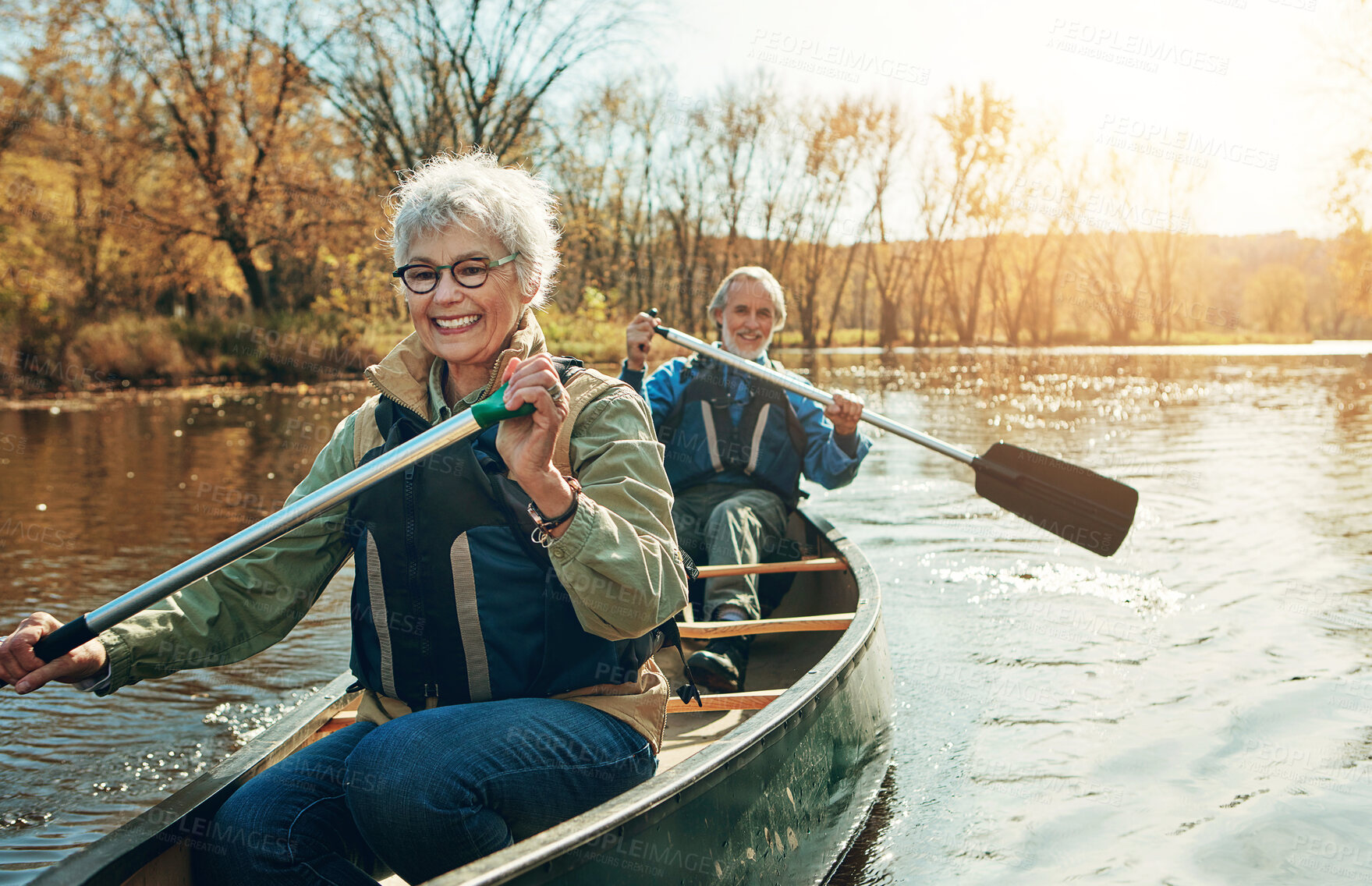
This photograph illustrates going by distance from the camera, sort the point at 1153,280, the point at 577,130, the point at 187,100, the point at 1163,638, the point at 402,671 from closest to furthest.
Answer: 1. the point at 402,671
2. the point at 1163,638
3. the point at 187,100
4. the point at 577,130
5. the point at 1153,280

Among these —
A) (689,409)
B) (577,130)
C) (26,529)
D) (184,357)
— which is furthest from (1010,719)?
(577,130)

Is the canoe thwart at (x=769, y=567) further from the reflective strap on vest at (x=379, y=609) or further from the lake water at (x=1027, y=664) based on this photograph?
the reflective strap on vest at (x=379, y=609)

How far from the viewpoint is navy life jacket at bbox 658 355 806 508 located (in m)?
4.09

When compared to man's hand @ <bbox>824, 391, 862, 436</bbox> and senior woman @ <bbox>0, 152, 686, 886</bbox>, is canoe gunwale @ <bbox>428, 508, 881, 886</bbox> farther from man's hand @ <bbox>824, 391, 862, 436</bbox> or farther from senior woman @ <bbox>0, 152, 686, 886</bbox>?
man's hand @ <bbox>824, 391, 862, 436</bbox>

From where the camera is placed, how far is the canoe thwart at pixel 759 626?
3.12 meters

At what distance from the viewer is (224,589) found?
1.78 meters

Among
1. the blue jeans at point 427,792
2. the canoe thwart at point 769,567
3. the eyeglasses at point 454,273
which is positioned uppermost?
the eyeglasses at point 454,273

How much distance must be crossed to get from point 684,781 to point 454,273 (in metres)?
0.96

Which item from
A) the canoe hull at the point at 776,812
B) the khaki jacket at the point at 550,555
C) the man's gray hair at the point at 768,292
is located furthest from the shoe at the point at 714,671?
the man's gray hair at the point at 768,292

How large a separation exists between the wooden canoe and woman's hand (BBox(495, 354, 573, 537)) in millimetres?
494

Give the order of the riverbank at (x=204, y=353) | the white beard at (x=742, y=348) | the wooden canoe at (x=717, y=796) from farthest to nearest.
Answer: the riverbank at (x=204, y=353) < the white beard at (x=742, y=348) < the wooden canoe at (x=717, y=796)

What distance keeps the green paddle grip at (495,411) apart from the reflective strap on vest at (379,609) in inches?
14.5

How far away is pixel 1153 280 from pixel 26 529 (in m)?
50.5

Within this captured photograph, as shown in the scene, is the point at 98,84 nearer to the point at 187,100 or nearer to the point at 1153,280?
the point at 187,100
